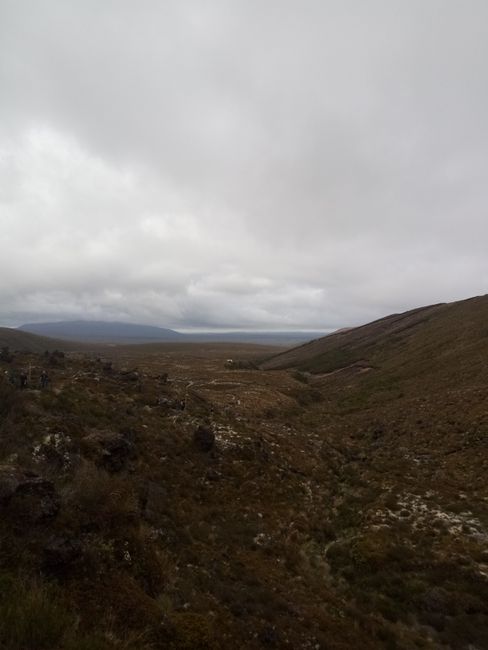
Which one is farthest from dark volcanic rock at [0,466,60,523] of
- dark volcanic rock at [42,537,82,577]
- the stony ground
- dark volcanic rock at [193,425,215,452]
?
dark volcanic rock at [193,425,215,452]

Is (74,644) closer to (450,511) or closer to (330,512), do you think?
(330,512)

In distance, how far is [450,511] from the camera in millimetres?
19875

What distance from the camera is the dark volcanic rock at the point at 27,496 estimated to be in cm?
1098

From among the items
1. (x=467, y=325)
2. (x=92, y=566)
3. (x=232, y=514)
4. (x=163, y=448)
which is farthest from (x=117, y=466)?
(x=467, y=325)

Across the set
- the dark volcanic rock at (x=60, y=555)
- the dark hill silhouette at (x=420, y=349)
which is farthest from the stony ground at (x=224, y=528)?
the dark hill silhouette at (x=420, y=349)

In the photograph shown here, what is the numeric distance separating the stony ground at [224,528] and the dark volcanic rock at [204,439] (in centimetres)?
10

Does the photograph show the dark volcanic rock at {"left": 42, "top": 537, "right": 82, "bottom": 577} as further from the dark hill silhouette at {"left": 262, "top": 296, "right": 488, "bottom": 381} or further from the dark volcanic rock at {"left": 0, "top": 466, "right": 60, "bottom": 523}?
the dark hill silhouette at {"left": 262, "top": 296, "right": 488, "bottom": 381}

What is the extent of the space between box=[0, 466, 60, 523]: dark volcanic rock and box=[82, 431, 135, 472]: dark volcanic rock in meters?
7.02

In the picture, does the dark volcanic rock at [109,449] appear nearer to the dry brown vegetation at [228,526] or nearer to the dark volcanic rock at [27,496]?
the dry brown vegetation at [228,526]

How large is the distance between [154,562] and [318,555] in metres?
8.70

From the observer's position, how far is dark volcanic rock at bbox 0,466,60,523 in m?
11.0

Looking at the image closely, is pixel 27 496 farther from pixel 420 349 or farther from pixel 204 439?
pixel 420 349

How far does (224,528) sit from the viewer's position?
17.3m

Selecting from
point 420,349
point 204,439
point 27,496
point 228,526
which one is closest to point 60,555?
point 27,496
